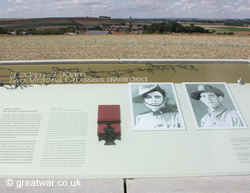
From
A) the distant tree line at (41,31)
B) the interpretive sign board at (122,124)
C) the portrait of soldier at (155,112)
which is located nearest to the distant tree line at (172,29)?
the distant tree line at (41,31)

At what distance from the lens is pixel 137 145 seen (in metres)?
2.69

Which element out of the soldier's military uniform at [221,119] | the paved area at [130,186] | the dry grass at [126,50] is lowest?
the paved area at [130,186]

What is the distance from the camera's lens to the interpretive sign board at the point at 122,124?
254cm

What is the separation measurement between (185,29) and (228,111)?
2419 cm

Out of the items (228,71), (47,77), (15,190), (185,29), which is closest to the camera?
(15,190)

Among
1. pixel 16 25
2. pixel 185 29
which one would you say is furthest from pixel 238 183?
pixel 16 25

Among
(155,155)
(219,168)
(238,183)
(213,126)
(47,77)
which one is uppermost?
(47,77)

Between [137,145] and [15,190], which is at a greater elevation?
[137,145]

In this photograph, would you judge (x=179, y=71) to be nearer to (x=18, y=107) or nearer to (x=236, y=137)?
(x=236, y=137)

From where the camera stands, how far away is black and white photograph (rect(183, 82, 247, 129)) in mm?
2943

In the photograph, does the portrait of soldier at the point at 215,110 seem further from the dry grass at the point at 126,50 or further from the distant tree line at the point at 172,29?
the distant tree line at the point at 172,29

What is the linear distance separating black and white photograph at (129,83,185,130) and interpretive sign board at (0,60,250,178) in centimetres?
1

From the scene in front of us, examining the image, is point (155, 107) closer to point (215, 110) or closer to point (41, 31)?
point (215, 110)

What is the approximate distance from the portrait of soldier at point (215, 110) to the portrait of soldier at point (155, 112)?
1.43 feet
